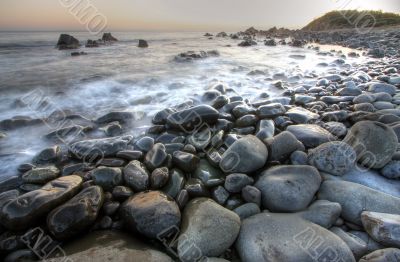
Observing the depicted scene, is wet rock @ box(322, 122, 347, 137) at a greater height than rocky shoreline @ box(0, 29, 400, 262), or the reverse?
wet rock @ box(322, 122, 347, 137)

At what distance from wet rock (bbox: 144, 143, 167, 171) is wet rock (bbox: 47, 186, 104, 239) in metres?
0.77

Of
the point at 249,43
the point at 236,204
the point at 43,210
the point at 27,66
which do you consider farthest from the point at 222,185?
the point at 249,43

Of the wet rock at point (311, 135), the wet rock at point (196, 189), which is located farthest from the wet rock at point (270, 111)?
the wet rock at point (196, 189)

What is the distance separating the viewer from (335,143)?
2.97 metres

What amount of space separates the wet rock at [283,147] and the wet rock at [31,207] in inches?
86.5

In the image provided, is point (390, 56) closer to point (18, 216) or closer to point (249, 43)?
point (249, 43)

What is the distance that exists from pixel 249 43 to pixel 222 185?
1919 centimetres

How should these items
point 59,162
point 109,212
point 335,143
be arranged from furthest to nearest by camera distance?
point 59,162
point 335,143
point 109,212

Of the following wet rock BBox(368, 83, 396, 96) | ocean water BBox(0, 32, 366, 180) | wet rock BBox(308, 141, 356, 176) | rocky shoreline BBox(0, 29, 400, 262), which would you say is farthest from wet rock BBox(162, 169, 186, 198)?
wet rock BBox(368, 83, 396, 96)

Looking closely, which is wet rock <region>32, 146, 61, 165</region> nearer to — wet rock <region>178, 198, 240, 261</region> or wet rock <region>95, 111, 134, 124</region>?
wet rock <region>95, 111, 134, 124</region>

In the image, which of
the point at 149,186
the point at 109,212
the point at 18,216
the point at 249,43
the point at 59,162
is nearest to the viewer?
the point at 18,216

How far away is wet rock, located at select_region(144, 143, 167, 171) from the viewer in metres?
3.03

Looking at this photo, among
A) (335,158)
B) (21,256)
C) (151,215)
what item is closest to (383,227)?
(335,158)

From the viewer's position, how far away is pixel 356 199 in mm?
2459
